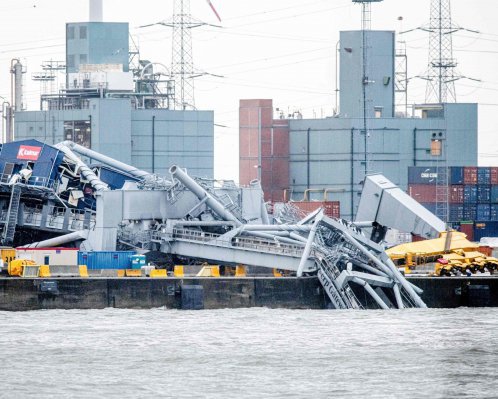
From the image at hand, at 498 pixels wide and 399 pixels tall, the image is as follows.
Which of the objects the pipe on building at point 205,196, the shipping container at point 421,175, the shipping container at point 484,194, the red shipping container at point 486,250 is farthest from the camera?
the shipping container at point 421,175

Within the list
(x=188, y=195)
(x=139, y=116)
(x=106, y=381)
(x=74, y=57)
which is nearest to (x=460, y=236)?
(x=188, y=195)

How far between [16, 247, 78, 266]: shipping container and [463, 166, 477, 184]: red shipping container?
55129 millimetres

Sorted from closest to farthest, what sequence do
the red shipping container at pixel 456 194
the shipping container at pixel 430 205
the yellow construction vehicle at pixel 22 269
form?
the yellow construction vehicle at pixel 22 269 → the red shipping container at pixel 456 194 → the shipping container at pixel 430 205

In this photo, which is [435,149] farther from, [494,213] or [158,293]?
[158,293]

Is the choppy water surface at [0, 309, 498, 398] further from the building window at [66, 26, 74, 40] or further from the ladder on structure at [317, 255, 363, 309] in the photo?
the building window at [66, 26, 74, 40]

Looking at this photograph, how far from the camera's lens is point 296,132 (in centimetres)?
16188

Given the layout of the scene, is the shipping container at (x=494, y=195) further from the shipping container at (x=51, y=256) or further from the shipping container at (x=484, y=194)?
the shipping container at (x=51, y=256)

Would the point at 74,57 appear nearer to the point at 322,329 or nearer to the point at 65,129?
the point at 65,129

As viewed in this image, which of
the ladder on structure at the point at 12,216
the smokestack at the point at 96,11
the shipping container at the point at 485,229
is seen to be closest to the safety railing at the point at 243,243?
the ladder on structure at the point at 12,216

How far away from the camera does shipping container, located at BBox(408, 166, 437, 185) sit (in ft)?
480

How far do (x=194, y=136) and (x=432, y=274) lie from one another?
7089cm

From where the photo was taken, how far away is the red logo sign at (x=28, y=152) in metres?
99.9

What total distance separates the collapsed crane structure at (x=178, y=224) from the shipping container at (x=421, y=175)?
140 ft

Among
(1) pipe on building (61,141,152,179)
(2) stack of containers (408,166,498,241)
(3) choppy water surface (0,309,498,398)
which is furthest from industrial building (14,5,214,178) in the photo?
(3) choppy water surface (0,309,498,398)
